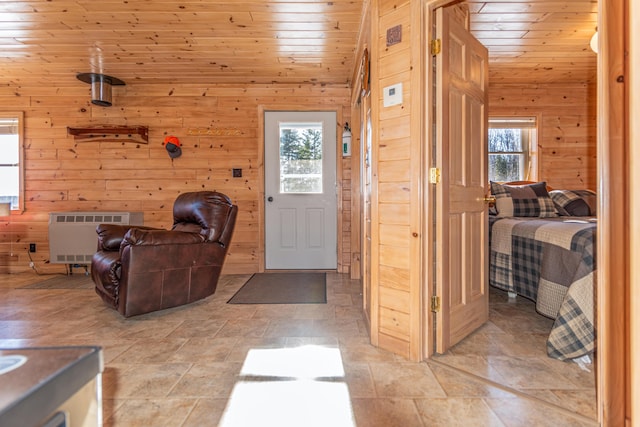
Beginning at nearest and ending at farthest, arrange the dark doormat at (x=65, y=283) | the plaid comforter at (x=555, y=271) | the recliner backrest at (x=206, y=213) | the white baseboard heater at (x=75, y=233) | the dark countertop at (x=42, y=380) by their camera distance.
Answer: the dark countertop at (x=42, y=380) → the plaid comforter at (x=555, y=271) → the recliner backrest at (x=206, y=213) → the dark doormat at (x=65, y=283) → the white baseboard heater at (x=75, y=233)

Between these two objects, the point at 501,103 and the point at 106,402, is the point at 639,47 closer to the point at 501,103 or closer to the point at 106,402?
the point at 106,402

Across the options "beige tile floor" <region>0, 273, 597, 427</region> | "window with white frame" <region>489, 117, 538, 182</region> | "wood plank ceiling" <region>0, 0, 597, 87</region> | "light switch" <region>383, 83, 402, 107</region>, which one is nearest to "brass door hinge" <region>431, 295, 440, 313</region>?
"beige tile floor" <region>0, 273, 597, 427</region>

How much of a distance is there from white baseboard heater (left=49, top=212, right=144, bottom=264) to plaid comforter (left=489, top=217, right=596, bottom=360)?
12.8 feet

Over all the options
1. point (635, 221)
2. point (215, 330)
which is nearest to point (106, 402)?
point (215, 330)

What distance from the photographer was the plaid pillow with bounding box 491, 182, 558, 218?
10.2 feet

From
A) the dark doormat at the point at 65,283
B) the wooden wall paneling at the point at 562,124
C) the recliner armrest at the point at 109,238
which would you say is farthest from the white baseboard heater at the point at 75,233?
the wooden wall paneling at the point at 562,124

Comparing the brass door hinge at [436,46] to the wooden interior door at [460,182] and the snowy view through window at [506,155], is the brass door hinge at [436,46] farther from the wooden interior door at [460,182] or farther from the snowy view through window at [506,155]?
the snowy view through window at [506,155]

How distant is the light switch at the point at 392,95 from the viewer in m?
1.79

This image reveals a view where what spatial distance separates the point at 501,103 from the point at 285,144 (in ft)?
9.15

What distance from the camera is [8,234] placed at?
4.04m

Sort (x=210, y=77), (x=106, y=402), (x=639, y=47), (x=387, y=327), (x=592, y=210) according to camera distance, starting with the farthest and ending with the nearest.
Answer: (x=210, y=77), (x=592, y=210), (x=387, y=327), (x=106, y=402), (x=639, y=47)

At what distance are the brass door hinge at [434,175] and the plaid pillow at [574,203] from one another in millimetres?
2272

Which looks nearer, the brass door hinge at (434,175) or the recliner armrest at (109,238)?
the brass door hinge at (434,175)

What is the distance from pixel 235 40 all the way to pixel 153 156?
1.86 meters
